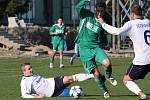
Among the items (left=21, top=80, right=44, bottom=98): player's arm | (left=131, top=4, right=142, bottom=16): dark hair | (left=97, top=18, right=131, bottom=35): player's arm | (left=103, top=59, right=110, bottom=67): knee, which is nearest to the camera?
(left=97, top=18, right=131, bottom=35): player's arm

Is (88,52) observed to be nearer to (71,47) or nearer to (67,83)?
(67,83)

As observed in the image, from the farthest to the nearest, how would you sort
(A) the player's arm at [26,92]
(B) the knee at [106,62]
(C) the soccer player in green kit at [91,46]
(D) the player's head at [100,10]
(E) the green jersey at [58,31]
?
(E) the green jersey at [58,31]
(C) the soccer player in green kit at [91,46]
(B) the knee at [106,62]
(A) the player's arm at [26,92]
(D) the player's head at [100,10]

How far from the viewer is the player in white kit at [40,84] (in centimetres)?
1409

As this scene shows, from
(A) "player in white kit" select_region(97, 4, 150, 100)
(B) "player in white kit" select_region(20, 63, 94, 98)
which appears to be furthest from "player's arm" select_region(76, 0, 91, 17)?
(B) "player in white kit" select_region(20, 63, 94, 98)

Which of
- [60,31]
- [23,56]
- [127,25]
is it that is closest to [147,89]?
[127,25]

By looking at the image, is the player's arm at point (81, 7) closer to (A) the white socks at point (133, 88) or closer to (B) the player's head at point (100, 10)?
(B) the player's head at point (100, 10)

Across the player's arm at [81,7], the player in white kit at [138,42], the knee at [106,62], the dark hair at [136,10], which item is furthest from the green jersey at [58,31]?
the dark hair at [136,10]

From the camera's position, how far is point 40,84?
14180 millimetres

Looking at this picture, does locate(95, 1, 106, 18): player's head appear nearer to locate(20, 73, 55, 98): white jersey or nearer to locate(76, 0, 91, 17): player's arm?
locate(76, 0, 91, 17): player's arm

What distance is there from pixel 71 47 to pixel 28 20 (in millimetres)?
11247

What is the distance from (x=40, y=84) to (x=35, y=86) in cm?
11

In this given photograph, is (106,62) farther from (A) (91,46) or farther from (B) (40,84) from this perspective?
(B) (40,84)

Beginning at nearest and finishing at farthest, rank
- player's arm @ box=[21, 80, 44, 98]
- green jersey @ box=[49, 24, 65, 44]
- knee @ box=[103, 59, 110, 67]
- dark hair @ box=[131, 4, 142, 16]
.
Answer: dark hair @ box=[131, 4, 142, 16]
player's arm @ box=[21, 80, 44, 98]
knee @ box=[103, 59, 110, 67]
green jersey @ box=[49, 24, 65, 44]

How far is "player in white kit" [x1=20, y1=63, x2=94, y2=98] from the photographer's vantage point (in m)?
14.1
